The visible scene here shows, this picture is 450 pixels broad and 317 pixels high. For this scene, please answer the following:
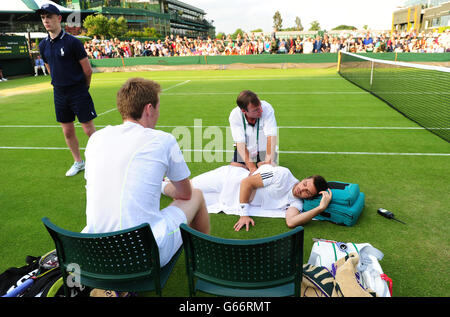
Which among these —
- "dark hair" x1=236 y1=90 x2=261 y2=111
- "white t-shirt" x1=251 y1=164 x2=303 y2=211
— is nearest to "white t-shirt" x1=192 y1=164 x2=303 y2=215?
"white t-shirt" x1=251 y1=164 x2=303 y2=211

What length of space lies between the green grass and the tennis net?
0.57m

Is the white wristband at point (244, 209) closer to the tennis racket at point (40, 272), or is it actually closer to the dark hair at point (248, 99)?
the dark hair at point (248, 99)

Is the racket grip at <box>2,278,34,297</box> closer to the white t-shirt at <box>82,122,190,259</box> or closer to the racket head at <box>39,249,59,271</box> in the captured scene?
the racket head at <box>39,249,59,271</box>

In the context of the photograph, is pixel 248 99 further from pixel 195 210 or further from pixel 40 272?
pixel 40 272

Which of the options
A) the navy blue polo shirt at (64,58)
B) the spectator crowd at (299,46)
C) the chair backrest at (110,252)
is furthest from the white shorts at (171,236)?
the spectator crowd at (299,46)

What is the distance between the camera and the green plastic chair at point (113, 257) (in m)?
1.89

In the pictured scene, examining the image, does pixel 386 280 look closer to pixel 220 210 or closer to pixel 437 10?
pixel 220 210

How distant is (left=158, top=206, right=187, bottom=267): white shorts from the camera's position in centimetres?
228

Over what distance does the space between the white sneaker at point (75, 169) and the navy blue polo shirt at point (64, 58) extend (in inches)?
53.9

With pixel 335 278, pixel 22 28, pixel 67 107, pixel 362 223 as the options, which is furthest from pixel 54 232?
pixel 22 28

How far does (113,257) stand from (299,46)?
26512mm
